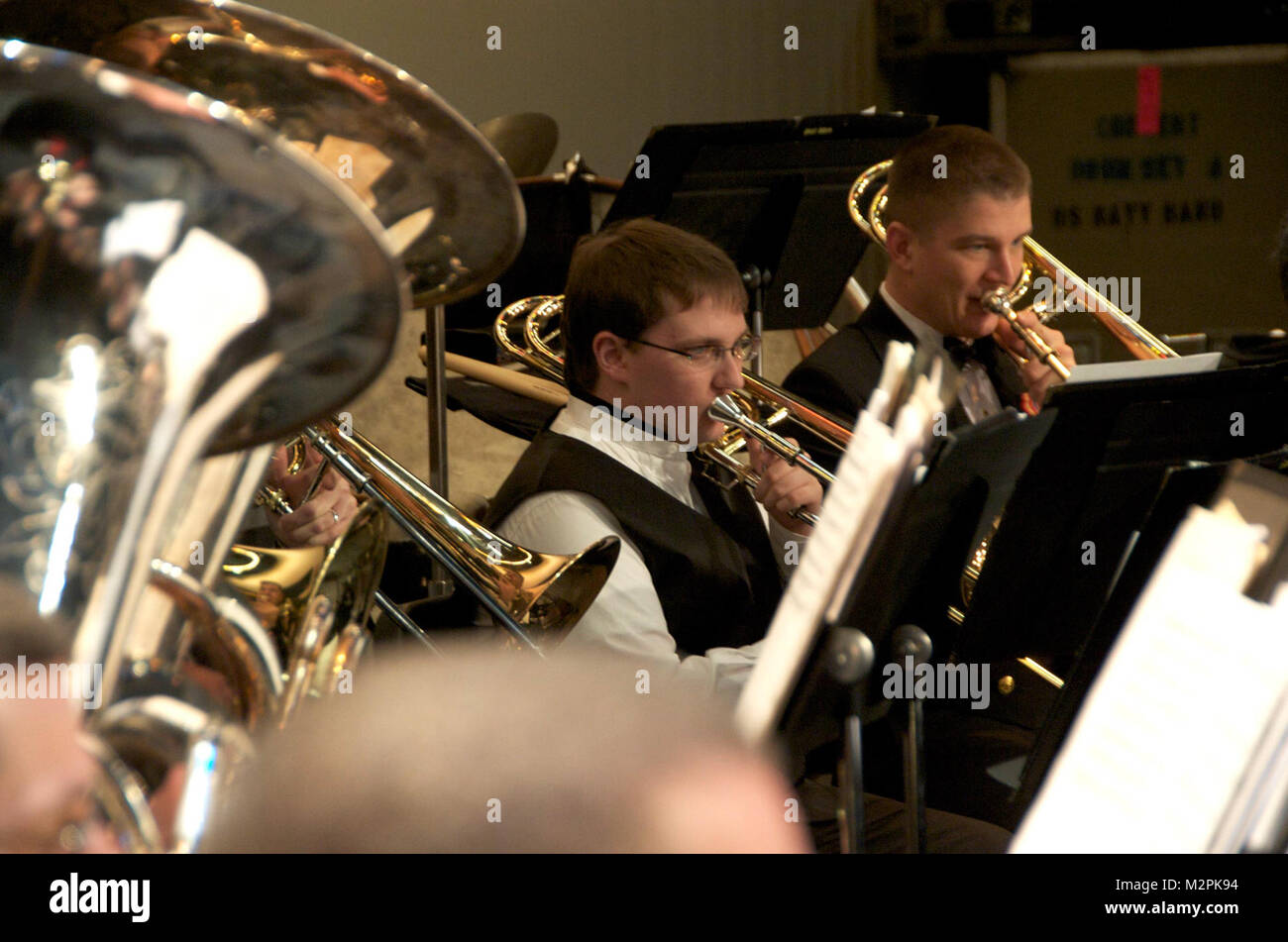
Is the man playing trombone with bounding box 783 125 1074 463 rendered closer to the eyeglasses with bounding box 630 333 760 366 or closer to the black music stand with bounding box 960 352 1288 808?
the eyeglasses with bounding box 630 333 760 366

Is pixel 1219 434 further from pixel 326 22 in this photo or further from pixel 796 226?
A: pixel 326 22

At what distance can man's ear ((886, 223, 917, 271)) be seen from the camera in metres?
2.60

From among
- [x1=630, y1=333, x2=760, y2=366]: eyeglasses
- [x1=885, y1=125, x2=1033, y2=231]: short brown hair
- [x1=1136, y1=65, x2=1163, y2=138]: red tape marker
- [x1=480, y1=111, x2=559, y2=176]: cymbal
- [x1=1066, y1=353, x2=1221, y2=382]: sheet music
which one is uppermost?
[x1=1136, y1=65, x2=1163, y2=138]: red tape marker

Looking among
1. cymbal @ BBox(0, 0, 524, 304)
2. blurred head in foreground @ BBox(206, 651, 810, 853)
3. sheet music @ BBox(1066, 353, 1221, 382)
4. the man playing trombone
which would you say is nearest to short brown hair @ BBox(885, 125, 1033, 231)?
the man playing trombone

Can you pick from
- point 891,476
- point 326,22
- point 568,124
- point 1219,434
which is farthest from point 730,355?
point 568,124

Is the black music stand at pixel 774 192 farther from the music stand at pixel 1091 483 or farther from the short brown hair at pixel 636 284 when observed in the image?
the music stand at pixel 1091 483

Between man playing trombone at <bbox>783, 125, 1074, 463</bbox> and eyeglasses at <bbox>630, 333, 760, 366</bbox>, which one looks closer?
eyeglasses at <bbox>630, 333, 760, 366</bbox>

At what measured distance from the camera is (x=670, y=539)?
1.95 metres

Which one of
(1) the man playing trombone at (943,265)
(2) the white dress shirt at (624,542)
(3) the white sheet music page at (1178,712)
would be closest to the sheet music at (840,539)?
(3) the white sheet music page at (1178,712)

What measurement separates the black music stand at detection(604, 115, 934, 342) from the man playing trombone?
0.43 feet

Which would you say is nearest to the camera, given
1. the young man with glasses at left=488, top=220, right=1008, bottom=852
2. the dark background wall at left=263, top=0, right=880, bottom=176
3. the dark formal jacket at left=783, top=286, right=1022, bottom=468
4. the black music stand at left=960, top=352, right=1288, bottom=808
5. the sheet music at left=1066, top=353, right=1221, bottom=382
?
the black music stand at left=960, top=352, right=1288, bottom=808

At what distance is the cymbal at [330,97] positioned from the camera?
1.05 metres

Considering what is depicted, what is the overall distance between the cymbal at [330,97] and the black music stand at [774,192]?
133 centimetres
